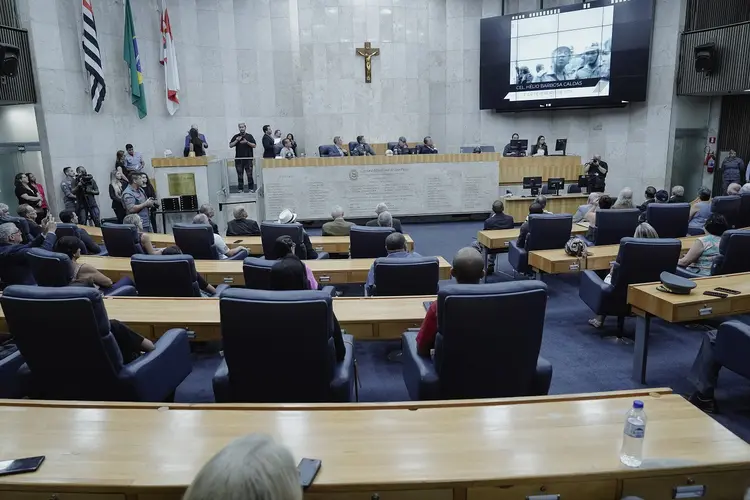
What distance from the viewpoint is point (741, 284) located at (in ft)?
13.4

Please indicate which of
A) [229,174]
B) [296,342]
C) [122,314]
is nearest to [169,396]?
[122,314]

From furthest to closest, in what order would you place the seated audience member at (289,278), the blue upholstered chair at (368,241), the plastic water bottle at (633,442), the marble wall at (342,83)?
the marble wall at (342,83)
the blue upholstered chair at (368,241)
the seated audience member at (289,278)
the plastic water bottle at (633,442)

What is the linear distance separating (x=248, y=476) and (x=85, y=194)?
1062cm

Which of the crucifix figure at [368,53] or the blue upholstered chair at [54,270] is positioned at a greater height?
the crucifix figure at [368,53]

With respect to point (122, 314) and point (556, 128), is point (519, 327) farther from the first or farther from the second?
point (556, 128)

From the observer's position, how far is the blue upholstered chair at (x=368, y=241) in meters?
5.83

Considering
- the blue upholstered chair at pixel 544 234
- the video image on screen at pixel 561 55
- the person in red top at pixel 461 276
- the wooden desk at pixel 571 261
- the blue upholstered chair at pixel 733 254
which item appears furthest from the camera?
the video image on screen at pixel 561 55

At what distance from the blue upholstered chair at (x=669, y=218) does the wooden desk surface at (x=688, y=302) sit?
2697 millimetres

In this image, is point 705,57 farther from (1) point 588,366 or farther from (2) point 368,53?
(1) point 588,366

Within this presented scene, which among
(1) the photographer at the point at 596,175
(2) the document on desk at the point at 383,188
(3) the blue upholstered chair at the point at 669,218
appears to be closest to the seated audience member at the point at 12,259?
(2) the document on desk at the point at 383,188

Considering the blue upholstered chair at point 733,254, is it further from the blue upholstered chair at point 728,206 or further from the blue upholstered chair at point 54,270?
the blue upholstered chair at point 54,270

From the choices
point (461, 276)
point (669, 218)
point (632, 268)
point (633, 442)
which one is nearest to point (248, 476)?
point (633, 442)

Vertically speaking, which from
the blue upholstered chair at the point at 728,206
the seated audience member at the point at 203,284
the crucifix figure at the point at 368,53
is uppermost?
the crucifix figure at the point at 368,53

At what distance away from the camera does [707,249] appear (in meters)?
5.19
